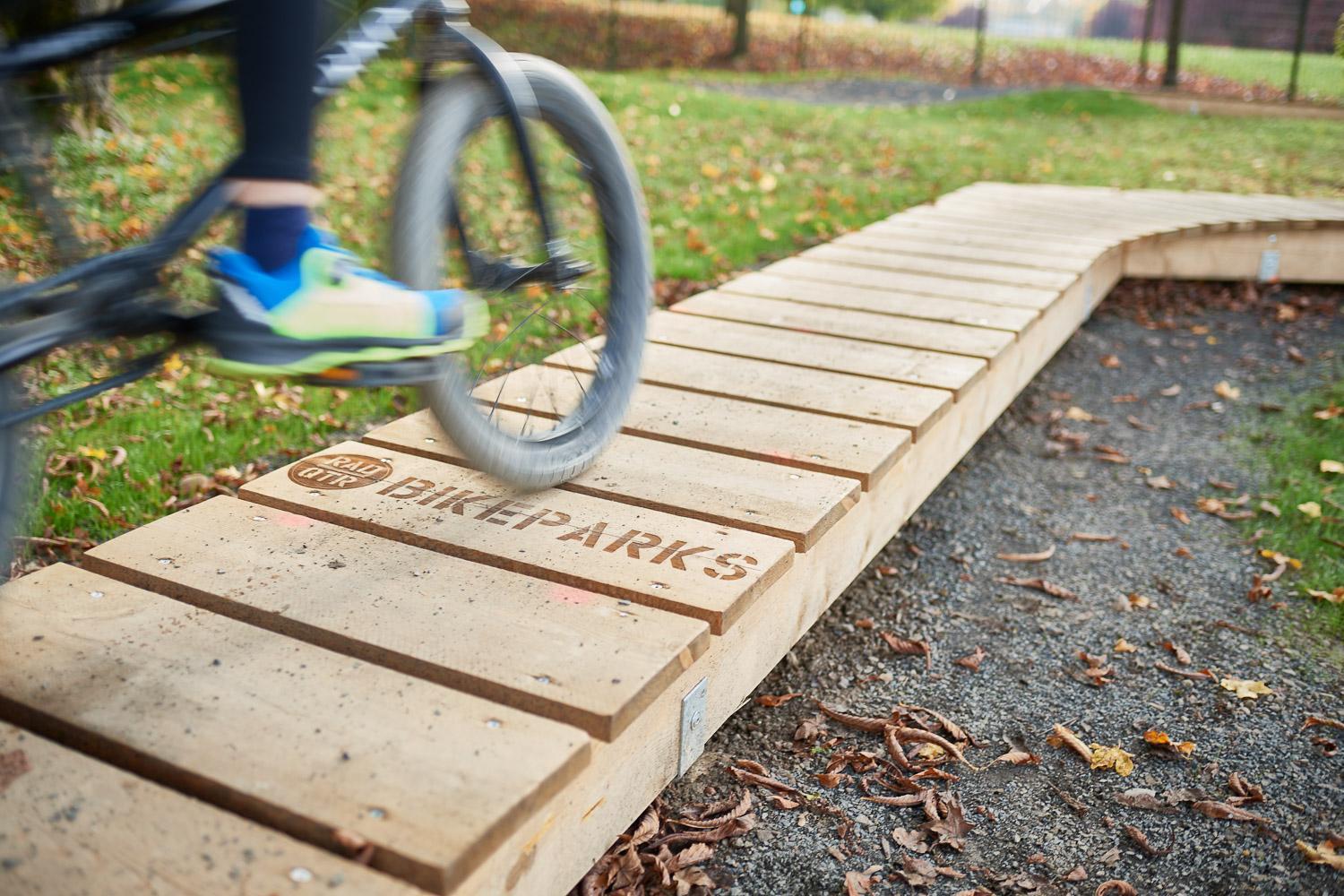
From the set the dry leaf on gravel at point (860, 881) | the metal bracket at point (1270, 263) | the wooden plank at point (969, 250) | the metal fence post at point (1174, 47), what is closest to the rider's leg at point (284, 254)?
the dry leaf on gravel at point (860, 881)

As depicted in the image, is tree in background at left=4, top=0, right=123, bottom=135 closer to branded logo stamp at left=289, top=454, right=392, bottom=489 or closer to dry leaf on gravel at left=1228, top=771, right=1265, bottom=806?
branded logo stamp at left=289, top=454, right=392, bottom=489

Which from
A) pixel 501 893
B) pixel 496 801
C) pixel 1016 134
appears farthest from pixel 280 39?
pixel 1016 134

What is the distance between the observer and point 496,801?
4.39 feet

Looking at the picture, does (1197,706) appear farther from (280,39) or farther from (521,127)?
(280,39)

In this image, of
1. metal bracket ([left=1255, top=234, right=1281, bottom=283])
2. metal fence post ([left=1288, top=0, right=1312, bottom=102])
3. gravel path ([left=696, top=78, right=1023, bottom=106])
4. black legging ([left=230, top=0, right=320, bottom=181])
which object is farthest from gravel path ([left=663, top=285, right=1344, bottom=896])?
metal fence post ([left=1288, top=0, right=1312, bottom=102])

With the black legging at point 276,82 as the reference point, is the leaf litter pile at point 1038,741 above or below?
below

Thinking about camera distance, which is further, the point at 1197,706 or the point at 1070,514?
the point at 1070,514

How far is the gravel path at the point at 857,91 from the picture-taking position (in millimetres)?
12289

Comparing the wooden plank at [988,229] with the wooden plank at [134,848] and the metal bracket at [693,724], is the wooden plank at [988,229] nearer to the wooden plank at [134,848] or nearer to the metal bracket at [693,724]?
the metal bracket at [693,724]

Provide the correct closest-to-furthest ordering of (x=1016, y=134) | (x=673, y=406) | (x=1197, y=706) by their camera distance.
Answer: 1. (x=1197, y=706)
2. (x=673, y=406)
3. (x=1016, y=134)

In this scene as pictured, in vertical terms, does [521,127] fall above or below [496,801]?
above

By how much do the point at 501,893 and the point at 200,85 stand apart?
8695 millimetres

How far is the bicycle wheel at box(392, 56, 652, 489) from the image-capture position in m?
1.79

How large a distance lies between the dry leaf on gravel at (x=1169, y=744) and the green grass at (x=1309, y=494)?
28.6 inches
